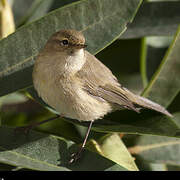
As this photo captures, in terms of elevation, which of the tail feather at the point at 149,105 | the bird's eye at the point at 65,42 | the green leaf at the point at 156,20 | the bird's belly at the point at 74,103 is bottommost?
the tail feather at the point at 149,105

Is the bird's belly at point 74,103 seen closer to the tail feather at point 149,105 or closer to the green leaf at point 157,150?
the tail feather at point 149,105

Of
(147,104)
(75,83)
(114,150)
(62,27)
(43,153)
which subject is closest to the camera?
(43,153)

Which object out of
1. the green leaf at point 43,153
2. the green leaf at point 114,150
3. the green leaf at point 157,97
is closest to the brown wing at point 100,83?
the green leaf at point 157,97

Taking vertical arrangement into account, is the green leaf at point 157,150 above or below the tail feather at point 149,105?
below

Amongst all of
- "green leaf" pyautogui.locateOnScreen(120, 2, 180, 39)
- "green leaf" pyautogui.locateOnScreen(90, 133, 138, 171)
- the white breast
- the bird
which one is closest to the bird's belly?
the bird

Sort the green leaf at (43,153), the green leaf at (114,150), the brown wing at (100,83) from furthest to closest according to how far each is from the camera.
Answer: the brown wing at (100,83) → the green leaf at (114,150) → the green leaf at (43,153)

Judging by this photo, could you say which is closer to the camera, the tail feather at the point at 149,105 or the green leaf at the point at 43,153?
the green leaf at the point at 43,153

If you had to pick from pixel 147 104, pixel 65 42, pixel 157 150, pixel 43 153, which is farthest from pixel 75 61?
pixel 157 150

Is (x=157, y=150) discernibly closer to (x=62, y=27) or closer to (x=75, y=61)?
Answer: (x=75, y=61)
